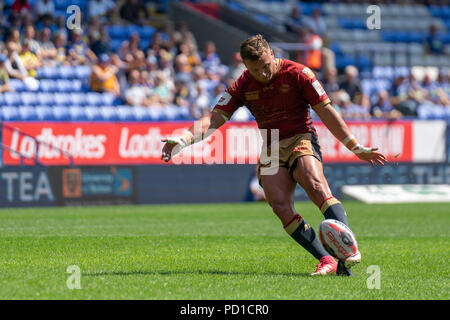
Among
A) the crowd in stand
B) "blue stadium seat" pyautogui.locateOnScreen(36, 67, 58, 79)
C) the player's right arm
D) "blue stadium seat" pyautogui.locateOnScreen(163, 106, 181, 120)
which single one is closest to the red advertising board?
"blue stadium seat" pyautogui.locateOnScreen(163, 106, 181, 120)

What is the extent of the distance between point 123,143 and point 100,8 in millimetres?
5099

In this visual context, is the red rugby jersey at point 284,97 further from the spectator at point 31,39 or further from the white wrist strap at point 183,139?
the spectator at point 31,39

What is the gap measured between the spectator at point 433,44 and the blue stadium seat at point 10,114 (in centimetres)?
1440

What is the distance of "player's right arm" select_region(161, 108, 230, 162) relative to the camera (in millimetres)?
8164

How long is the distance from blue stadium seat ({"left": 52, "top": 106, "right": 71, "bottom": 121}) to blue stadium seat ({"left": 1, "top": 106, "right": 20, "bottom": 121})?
2.78 ft

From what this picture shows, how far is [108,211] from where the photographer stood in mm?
18297

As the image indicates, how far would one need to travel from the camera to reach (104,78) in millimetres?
22094

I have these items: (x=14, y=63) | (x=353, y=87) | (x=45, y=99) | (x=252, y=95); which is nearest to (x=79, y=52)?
(x=45, y=99)

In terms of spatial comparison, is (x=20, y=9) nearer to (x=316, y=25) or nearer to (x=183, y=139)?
(x=316, y=25)

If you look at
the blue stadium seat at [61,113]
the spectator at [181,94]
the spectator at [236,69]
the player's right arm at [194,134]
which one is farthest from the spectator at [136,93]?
the player's right arm at [194,134]

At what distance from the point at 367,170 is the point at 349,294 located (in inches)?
631

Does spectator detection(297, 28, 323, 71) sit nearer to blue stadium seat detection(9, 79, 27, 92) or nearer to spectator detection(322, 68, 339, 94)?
spectator detection(322, 68, 339, 94)

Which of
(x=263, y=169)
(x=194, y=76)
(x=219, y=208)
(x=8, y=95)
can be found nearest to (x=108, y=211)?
(x=219, y=208)
